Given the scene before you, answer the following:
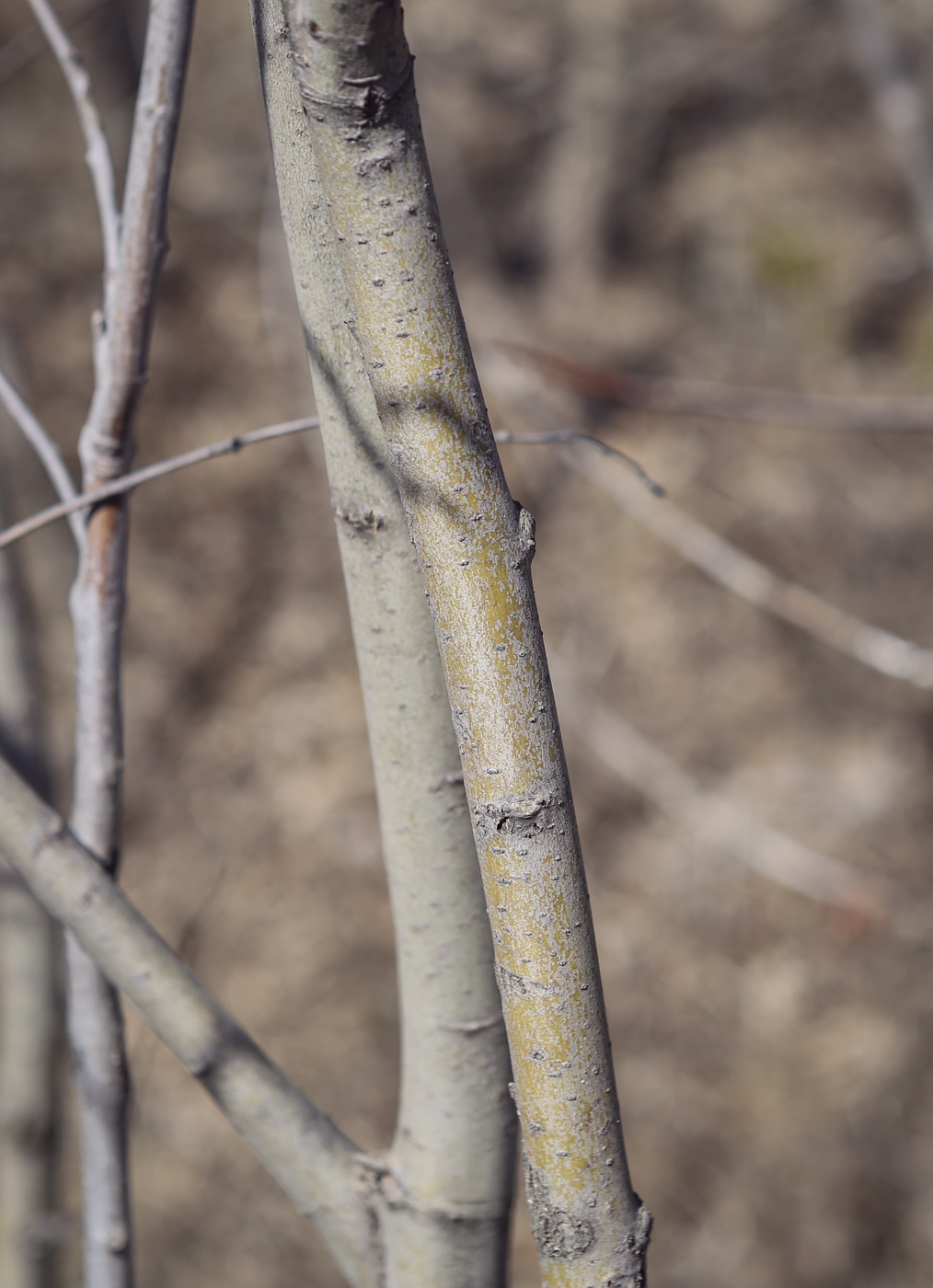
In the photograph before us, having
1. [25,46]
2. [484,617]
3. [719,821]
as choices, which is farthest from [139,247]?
[719,821]

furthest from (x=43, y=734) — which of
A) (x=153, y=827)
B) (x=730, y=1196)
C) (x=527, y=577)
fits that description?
(x=730, y=1196)

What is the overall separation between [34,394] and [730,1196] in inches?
123

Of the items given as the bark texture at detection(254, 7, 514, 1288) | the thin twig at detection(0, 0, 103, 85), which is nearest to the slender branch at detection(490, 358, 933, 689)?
the bark texture at detection(254, 7, 514, 1288)

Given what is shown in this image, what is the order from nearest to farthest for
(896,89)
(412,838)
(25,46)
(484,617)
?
(484,617) → (412,838) → (25,46) → (896,89)

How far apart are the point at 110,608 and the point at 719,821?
2.14m

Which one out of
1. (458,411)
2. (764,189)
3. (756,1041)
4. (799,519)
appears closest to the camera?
(458,411)

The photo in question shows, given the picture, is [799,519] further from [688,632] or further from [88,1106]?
[88,1106]

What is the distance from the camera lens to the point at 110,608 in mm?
596

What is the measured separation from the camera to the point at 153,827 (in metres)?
2.54

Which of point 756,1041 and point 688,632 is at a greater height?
point 688,632

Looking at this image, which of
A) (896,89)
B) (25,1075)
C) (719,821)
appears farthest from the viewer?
(719,821)

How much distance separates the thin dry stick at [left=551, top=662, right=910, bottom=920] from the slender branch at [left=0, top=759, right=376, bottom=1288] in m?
1.96

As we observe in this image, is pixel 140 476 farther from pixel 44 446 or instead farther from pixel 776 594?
pixel 776 594

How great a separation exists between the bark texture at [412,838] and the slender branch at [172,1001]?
5cm
